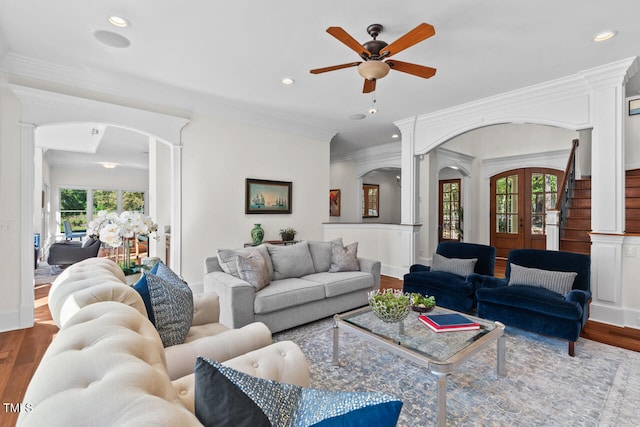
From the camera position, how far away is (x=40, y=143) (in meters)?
6.33

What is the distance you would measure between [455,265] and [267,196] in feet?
9.93

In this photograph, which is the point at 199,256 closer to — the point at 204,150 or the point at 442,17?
the point at 204,150

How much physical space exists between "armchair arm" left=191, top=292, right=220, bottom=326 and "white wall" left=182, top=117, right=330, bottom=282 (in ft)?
7.25

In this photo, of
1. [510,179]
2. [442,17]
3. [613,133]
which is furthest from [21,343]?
[510,179]

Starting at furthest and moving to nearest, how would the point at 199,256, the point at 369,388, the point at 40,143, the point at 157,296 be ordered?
the point at 40,143 < the point at 199,256 < the point at 369,388 < the point at 157,296

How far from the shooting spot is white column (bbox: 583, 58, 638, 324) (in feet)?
10.8

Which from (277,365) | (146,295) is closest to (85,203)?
(146,295)

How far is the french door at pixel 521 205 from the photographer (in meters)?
6.93

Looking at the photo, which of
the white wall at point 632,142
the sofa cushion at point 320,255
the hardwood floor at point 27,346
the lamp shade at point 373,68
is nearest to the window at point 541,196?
the white wall at point 632,142

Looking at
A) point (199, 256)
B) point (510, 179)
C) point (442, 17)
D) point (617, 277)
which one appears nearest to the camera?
point (442, 17)

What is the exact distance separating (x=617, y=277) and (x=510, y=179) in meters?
4.58

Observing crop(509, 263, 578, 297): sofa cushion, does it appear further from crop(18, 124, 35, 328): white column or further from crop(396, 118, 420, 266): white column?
crop(18, 124, 35, 328): white column

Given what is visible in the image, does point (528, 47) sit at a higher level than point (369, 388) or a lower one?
higher

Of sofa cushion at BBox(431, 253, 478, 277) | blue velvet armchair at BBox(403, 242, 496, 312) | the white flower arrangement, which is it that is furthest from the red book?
the white flower arrangement
